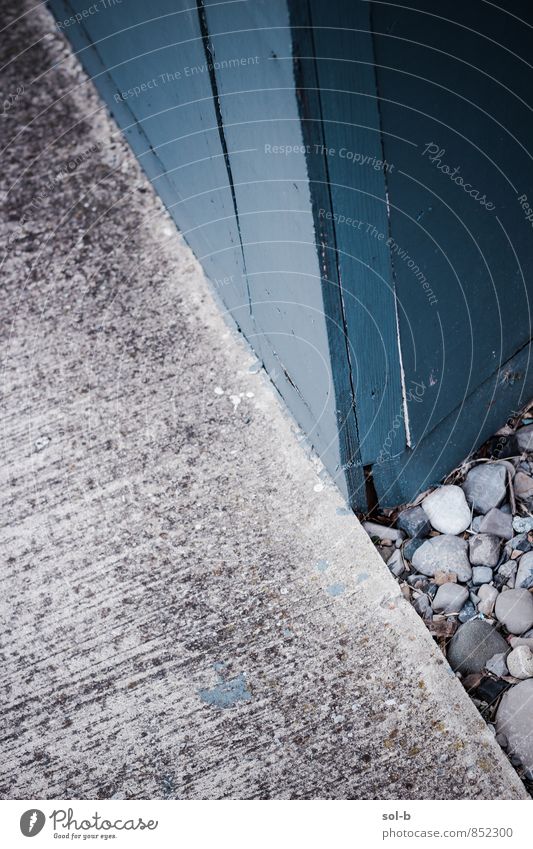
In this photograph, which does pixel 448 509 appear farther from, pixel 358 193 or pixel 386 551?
pixel 358 193

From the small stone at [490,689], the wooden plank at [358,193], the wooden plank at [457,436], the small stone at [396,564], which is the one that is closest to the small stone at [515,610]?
the small stone at [490,689]

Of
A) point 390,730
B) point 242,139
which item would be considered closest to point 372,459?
point 390,730

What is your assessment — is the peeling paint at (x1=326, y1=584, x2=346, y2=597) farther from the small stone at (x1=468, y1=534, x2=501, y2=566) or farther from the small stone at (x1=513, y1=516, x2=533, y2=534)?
the small stone at (x1=513, y1=516, x2=533, y2=534)

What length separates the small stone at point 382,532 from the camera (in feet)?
5.05

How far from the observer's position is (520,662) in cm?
130

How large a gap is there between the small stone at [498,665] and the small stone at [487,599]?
87mm

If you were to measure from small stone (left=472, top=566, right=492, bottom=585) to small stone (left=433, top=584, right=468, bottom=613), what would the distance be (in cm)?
4

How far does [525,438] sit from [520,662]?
539 mm

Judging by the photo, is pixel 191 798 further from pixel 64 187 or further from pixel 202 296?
pixel 64 187

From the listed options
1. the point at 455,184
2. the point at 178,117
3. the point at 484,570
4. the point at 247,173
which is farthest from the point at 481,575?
the point at 178,117

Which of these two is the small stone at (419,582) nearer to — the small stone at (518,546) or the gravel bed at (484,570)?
the gravel bed at (484,570)

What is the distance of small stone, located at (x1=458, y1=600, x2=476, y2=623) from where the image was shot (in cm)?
140
